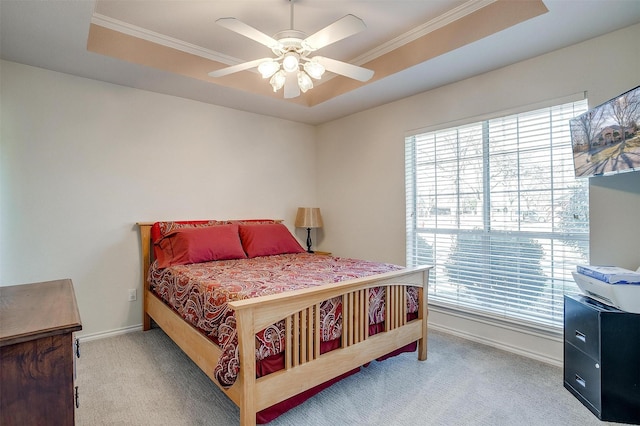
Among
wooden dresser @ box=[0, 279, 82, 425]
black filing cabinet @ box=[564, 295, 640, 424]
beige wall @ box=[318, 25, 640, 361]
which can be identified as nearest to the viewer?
wooden dresser @ box=[0, 279, 82, 425]

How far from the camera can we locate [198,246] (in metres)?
3.00

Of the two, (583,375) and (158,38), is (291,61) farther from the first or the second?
(583,375)

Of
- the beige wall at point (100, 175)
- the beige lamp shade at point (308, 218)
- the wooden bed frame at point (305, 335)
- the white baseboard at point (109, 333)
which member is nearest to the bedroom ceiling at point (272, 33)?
the beige wall at point (100, 175)

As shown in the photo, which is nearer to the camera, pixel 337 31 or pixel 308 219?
pixel 337 31

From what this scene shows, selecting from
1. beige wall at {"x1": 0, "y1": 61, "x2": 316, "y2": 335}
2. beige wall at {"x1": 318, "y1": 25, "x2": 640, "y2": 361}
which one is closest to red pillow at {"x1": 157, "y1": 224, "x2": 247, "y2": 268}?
beige wall at {"x1": 0, "y1": 61, "x2": 316, "y2": 335}

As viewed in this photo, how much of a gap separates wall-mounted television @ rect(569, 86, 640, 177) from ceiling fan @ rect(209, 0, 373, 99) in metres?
1.47

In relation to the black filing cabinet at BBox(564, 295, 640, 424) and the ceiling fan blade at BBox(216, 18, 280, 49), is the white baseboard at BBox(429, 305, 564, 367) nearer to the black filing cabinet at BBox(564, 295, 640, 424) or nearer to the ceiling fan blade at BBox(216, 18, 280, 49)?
the black filing cabinet at BBox(564, 295, 640, 424)

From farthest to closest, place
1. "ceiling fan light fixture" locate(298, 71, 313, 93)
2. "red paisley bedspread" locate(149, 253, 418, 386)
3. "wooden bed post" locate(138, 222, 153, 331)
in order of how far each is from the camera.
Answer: "wooden bed post" locate(138, 222, 153, 331), "ceiling fan light fixture" locate(298, 71, 313, 93), "red paisley bedspread" locate(149, 253, 418, 386)

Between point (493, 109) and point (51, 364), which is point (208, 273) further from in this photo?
point (493, 109)

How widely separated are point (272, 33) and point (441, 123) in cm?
178

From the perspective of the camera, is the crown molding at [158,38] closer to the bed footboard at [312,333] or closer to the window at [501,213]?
the window at [501,213]

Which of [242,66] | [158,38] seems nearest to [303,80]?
[242,66]

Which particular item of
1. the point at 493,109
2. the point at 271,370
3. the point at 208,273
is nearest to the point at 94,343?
the point at 208,273

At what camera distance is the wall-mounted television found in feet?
5.92
